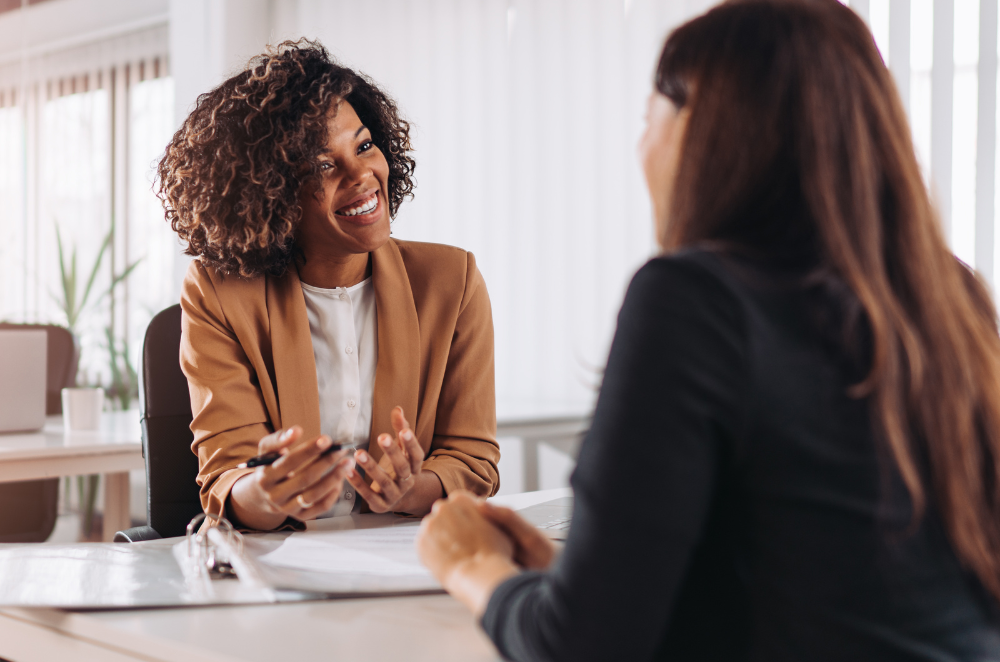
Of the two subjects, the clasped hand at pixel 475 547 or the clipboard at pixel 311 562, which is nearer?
the clasped hand at pixel 475 547

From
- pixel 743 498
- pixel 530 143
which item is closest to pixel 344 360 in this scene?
pixel 743 498

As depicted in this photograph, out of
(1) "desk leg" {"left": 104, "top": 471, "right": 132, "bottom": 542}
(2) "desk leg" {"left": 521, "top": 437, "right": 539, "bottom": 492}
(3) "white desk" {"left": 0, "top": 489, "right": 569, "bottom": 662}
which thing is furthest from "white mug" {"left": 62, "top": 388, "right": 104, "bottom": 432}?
(3) "white desk" {"left": 0, "top": 489, "right": 569, "bottom": 662}

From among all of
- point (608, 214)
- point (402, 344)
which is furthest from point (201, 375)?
point (608, 214)

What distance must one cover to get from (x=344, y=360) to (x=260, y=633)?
0.84 metres

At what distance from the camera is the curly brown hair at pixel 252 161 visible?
60.0 inches

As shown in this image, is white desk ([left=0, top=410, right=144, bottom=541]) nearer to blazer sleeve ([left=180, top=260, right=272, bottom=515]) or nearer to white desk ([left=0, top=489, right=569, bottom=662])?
blazer sleeve ([left=180, top=260, right=272, bottom=515])

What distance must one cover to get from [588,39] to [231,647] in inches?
119

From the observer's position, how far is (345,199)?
155cm

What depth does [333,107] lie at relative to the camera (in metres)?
1.57

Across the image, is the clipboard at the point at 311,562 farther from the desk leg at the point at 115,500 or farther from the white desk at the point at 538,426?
the white desk at the point at 538,426

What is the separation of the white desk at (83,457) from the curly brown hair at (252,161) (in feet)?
2.93

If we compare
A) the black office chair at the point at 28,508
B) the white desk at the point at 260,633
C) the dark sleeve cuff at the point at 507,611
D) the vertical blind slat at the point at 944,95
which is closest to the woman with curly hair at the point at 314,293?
the white desk at the point at 260,633

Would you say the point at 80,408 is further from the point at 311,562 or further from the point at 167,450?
the point at 311,562

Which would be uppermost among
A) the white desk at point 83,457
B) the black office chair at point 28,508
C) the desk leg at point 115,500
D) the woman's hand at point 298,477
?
the woman's hand at point 298,477
